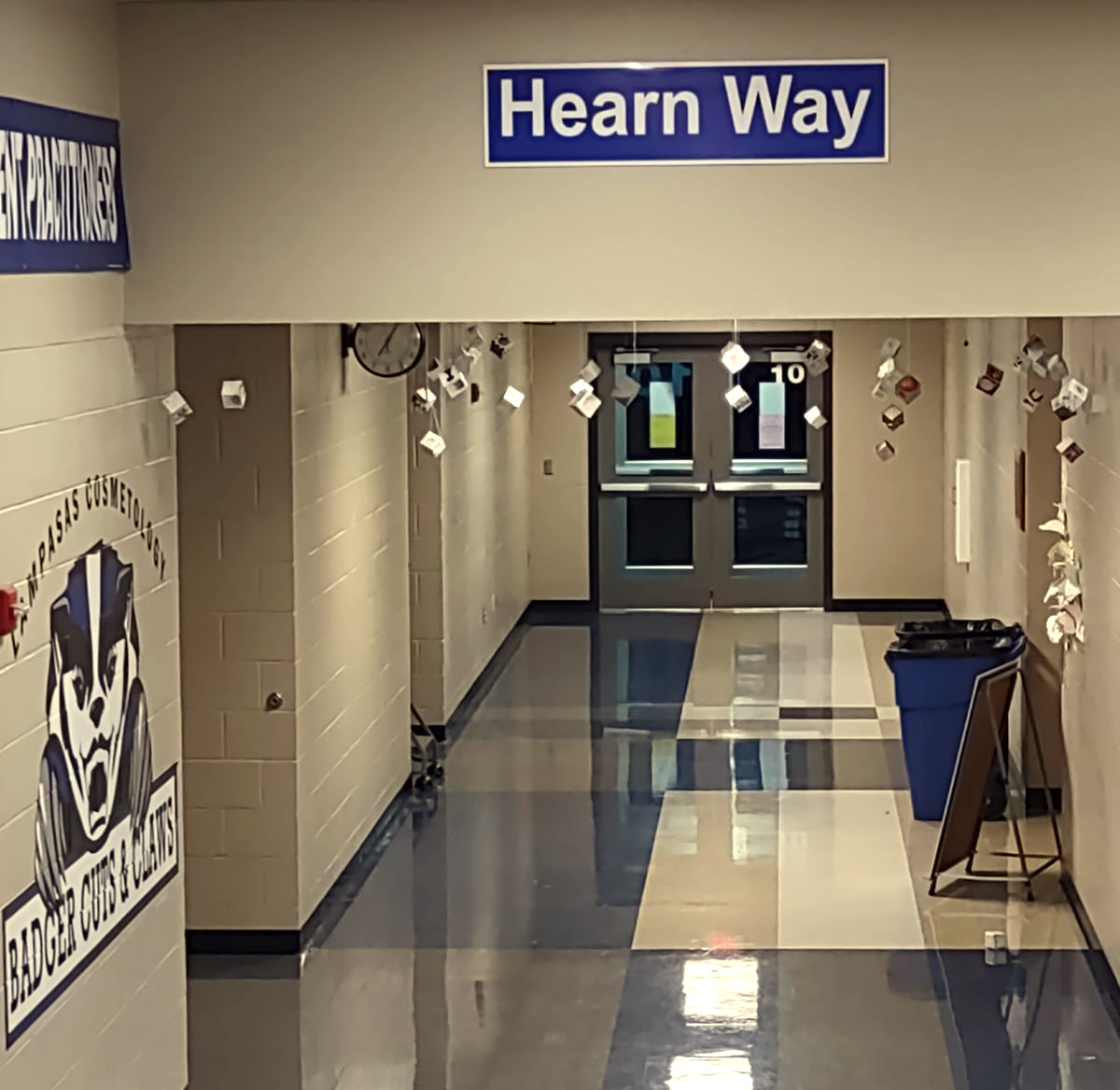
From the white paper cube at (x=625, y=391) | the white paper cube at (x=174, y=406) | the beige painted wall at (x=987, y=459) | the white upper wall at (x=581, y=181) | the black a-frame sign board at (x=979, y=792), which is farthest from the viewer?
the beige painted wall at (x=987, y=459)

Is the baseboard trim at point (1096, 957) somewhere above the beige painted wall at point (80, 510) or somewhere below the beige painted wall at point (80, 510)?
below

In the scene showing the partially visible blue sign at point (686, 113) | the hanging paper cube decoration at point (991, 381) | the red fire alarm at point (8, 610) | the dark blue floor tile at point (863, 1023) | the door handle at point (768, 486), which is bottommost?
the dark blue floor tile at point (863, 1023)

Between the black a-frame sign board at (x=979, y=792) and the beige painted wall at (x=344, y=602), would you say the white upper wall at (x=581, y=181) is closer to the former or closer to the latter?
the beige painted wall at (x=344, y=602)

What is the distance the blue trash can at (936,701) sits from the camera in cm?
818

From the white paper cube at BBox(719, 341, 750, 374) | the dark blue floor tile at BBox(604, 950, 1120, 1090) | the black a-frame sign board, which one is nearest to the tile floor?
the dark blue floor tile at BBox(604, 950, 1120, 1090)

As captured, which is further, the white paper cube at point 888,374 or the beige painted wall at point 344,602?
the beige painted wall at point 344,602

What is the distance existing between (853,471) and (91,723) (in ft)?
35.5

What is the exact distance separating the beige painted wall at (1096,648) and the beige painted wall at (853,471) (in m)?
6.65

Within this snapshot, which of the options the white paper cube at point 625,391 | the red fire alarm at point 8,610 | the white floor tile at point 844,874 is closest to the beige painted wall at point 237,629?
the white paper cube at point 625,391

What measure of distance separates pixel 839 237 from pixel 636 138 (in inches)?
18.7

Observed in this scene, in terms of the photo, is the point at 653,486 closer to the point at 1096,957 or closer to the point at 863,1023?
the point at 1096,957

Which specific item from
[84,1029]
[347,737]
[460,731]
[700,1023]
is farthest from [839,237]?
[460,731]

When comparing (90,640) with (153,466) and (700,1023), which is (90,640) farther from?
(700,1023)

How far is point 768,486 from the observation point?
14477 millimetres
